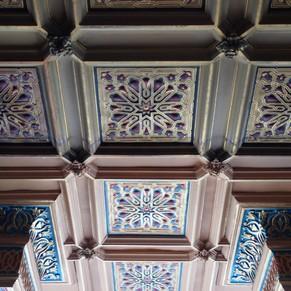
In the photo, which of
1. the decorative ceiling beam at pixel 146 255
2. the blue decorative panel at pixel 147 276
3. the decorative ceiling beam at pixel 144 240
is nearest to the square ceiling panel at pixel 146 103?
the decorative ceiling beam at pixel 144 240

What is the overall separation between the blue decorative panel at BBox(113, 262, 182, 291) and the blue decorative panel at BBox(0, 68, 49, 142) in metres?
1.48

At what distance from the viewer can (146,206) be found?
3291 millimetres

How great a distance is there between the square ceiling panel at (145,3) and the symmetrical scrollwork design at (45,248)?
1.55 meters

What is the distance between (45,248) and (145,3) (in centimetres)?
203

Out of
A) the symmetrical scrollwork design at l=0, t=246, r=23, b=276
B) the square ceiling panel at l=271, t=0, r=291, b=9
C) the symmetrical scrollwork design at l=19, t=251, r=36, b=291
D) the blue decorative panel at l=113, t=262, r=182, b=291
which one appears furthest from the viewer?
the blue decorative panel at l=113, t=262, r=182, b=291

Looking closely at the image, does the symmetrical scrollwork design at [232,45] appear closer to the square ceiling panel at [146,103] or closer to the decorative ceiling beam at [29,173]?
the square ceiling panel at [146,103]

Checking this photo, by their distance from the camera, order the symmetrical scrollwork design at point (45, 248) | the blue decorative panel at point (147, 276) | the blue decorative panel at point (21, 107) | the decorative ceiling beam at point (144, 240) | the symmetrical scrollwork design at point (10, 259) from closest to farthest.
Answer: the blue decorative panel at point (21, 107)
the symmetrical scrollwork design at point (10, 259)
the symmetrical scrollwork design at point (45, 248)
the decorative ceiling beam at point (144, 240)
the blue decorative panel at point (147, 276)

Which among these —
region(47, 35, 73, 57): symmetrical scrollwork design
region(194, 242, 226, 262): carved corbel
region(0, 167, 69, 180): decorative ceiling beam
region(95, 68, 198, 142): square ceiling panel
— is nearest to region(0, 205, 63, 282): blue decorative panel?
region(0, 167, 69, 180): decorative ceiling beam

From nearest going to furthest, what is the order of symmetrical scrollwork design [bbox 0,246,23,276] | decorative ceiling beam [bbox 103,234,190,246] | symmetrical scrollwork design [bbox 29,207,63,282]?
1. symmetrical scrollwork design [bbox 0,246,23,276]
2. symmetrical scrollwork design [bbox 29,207,63,282]
3. decorative ceiling beam [bbox 103,234,190,246]

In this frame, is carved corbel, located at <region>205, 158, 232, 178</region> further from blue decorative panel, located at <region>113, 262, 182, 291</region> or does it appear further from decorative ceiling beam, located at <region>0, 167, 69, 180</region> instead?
blue decorative panel, located at <region>113, 262, 182, 291</region>

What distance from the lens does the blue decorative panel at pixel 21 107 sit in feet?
8.49

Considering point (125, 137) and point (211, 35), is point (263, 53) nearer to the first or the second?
point (211, 35)

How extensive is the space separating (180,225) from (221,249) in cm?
41

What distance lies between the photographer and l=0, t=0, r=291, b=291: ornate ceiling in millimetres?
2383
